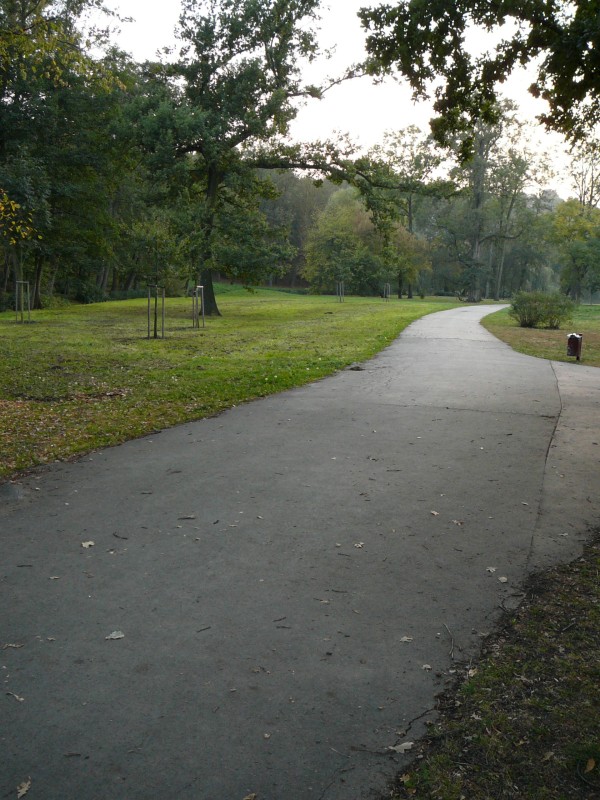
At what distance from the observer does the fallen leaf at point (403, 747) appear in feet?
7.80

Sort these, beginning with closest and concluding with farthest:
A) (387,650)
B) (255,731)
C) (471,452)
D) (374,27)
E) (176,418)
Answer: (255,731), (387,650), (471,452), (176,418), (374,27)

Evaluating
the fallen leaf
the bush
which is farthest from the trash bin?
the fallen leaf

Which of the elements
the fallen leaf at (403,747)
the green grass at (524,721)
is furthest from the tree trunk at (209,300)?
the fallen leaf at (403,747)

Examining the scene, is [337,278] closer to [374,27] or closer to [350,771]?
[374,27]

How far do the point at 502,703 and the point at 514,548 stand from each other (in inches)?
66.3

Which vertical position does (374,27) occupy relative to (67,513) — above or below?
above

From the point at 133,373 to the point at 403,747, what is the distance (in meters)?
9.81

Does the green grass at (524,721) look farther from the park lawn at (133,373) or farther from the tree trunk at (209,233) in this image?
the tree trunk at (209,233)

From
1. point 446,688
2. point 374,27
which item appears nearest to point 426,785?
point 446,688

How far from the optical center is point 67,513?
4.68 metres

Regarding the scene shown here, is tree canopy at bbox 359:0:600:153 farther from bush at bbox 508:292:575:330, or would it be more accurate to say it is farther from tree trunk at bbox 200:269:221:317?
tree trunk at bbox 200:269:221:317

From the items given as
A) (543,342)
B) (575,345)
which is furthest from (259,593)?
(543,342)

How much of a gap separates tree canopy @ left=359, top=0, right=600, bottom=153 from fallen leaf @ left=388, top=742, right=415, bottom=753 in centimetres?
811

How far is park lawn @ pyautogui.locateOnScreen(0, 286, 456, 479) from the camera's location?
7.10 metres
